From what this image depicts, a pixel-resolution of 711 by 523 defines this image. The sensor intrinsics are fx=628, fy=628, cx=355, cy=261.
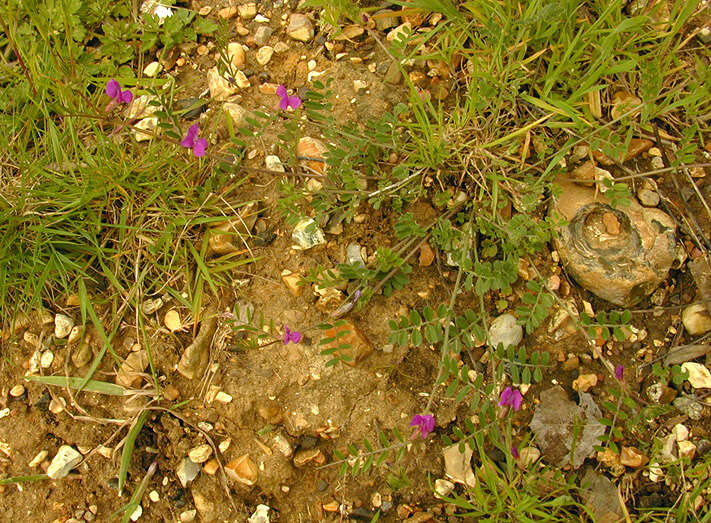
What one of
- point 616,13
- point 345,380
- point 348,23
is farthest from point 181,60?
point 616,13

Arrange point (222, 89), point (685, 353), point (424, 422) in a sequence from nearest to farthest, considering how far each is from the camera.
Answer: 1. point (424, 422)
2. point (685, 353)
3. point (222, 89)

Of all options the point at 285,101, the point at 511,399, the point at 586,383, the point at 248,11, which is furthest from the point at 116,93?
the point at 586,383

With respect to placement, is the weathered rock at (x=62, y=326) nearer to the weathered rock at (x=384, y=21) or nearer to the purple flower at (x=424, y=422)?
the purple flower at (x=424, y=422)

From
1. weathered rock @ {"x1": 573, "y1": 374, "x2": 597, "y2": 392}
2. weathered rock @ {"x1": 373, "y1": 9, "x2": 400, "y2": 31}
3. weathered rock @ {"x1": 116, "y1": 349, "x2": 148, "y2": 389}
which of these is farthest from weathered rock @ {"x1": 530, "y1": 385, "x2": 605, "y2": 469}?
weathered rock @ {"x1": 373, "y1": 9, "x2": 400, "y2": 31}

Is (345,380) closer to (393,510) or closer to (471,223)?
(393,510)

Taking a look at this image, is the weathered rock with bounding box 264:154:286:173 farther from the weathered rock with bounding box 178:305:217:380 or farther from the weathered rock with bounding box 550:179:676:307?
the weathered rock with bounding box 550:179:676:307

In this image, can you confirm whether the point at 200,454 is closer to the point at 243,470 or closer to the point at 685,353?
the point at 243,470
